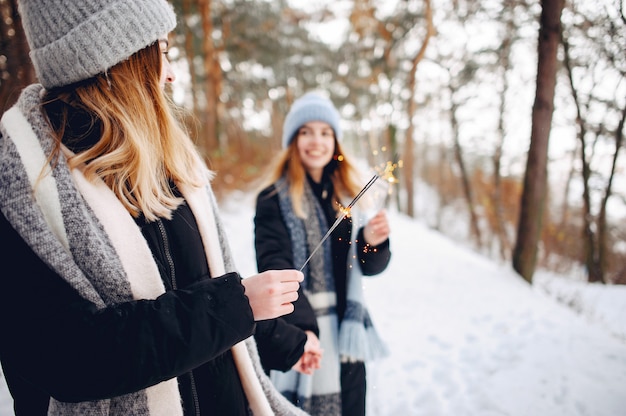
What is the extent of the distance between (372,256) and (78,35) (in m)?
1.69

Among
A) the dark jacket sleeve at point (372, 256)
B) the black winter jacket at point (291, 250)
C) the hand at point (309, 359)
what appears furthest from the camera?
the dark jacket sleeve at point (372, 256)

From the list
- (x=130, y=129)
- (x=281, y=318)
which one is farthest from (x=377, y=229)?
(x=130, y=129)

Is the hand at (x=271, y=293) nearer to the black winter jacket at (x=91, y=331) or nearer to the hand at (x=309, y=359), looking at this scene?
the black winter jacket at (x=91, y=331)

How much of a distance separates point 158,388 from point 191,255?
15.4 inches

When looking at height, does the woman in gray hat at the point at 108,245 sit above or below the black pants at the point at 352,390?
above

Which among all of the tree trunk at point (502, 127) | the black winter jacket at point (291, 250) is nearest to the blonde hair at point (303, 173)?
the black winter jacket at point (291, 250)

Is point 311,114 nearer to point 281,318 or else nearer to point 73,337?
point 281,318

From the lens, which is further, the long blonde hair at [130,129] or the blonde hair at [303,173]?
the blonde hair at [303,173]

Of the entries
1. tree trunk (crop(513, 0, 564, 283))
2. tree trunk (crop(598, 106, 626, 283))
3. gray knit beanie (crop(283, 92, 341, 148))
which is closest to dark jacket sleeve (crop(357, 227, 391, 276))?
gray knit beanie (crop(283, 92, 341, 148))

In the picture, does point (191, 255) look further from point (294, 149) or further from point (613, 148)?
point (613, 148)

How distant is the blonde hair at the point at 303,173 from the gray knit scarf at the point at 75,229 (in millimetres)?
1381

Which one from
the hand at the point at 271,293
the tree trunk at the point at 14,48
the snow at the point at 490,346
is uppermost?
the tree trunk at the point at 14,48

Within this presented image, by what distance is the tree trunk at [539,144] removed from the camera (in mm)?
4656

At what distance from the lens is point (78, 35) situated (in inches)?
35.0
